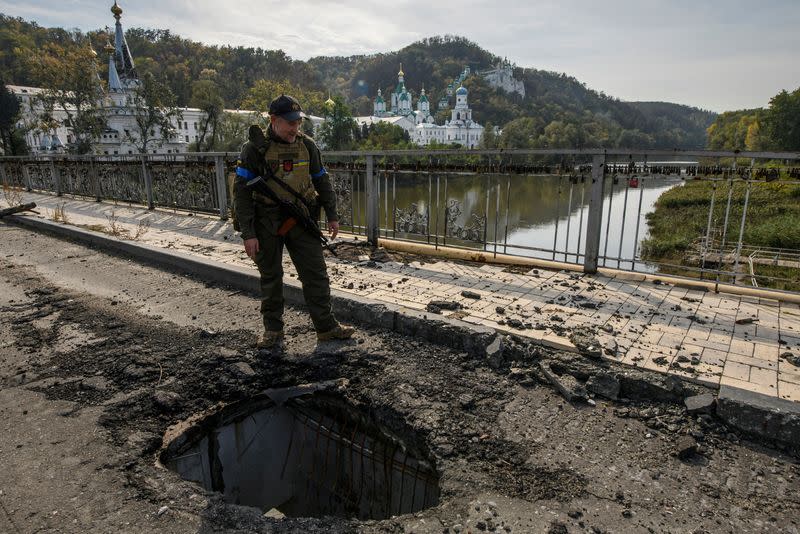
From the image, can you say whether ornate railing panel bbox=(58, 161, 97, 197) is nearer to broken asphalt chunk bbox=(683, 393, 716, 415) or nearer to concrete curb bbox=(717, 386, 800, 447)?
broken asphalt chunk bbox=(683, 393, 716, 415)

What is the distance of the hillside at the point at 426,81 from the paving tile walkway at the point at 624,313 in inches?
1552

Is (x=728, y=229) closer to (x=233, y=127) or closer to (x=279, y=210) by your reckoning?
(x=279, y=210)

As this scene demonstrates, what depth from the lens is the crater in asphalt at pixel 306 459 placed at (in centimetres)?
300

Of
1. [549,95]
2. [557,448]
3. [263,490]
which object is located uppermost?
[549,95]

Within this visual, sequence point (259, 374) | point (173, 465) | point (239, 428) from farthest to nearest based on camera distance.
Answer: point (259, 374), point (239, 428), point (173, 465)

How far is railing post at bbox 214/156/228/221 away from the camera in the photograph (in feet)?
31.9

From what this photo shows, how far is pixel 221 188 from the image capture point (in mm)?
9961

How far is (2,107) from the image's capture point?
1609 inches

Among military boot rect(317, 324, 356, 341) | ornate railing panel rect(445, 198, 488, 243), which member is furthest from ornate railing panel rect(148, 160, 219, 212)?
military boot rect(317, 324, 356, 341)

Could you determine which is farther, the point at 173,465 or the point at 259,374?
the point at 259,374

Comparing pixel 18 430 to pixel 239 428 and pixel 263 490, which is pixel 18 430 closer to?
pixel 239 428

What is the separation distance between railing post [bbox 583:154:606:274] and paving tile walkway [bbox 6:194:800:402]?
0.19m

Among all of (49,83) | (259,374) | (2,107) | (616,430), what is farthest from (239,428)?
(49,83)

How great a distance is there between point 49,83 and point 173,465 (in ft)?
199
